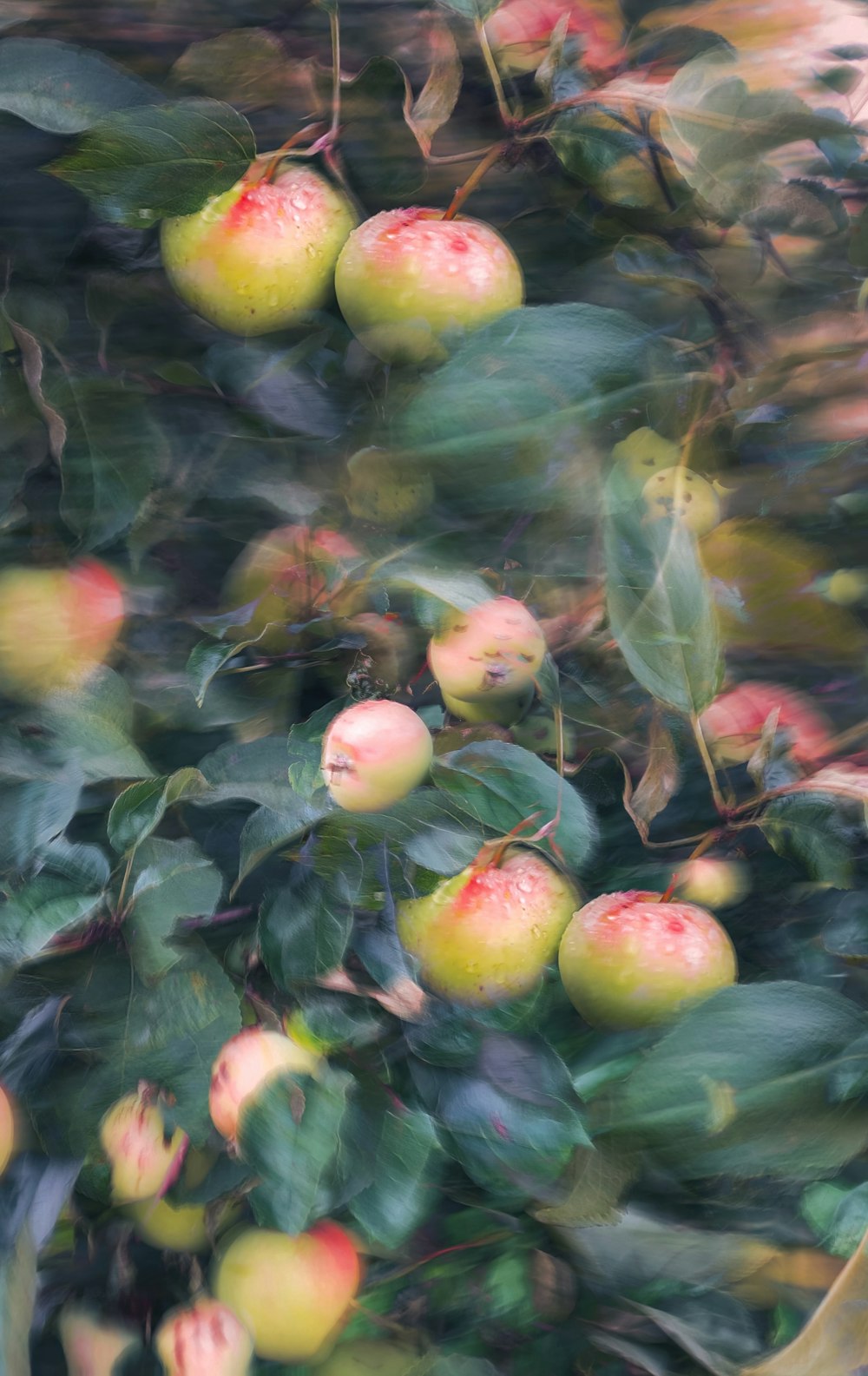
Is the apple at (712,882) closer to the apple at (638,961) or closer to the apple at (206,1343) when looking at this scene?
the apple at (638,961)

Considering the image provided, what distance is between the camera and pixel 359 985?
1.27ft

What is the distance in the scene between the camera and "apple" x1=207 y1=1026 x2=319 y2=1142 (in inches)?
14.3

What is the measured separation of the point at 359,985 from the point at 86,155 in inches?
11.1

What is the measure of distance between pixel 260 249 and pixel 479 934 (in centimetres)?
24

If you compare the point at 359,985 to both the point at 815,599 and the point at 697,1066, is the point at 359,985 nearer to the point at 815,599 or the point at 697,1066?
the point at 697,1066

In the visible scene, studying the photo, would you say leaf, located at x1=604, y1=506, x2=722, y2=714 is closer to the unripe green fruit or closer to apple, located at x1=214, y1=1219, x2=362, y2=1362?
the unripe green fruit

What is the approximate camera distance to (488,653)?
1.23 feet

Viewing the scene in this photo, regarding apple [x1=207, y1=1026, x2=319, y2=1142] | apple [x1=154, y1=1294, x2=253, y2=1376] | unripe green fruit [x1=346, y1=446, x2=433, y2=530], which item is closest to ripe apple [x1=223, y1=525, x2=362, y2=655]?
unripe green fruit [x1=346, y1=446, x2=433, y2=530]

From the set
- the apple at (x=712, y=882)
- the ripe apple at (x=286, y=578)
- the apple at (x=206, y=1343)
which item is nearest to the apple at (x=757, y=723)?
the apple at (x=712, y=882)

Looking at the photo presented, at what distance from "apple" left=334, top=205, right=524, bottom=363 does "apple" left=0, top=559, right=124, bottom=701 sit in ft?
0.41

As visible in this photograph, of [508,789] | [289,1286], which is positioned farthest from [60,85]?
[289,1286]

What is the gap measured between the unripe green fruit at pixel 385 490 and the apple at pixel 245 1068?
18 cm

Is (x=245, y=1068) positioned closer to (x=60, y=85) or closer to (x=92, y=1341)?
(x=92, y=1341)

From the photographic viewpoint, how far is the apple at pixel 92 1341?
1.31 ft
